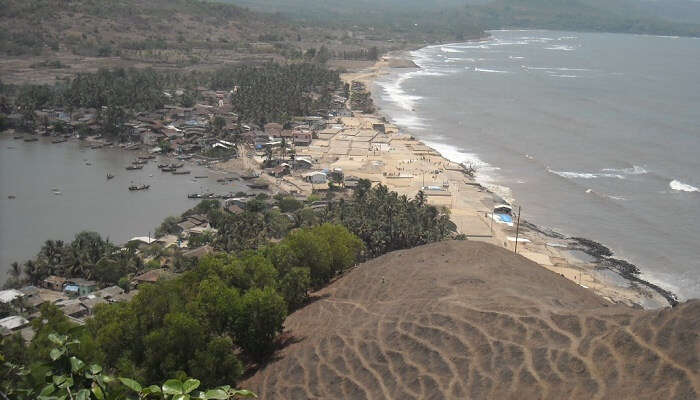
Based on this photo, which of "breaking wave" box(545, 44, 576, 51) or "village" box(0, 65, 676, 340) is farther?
"breaking wave" box(545, 44, 576, 51)

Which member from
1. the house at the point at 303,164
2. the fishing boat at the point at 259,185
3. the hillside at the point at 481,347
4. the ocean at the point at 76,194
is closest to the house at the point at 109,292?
the ocean at the point at 76,194

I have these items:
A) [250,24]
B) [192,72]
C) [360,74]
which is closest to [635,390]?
[192,72]

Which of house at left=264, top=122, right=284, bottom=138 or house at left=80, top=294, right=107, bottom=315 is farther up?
house at left=264, top=122, right=284, bottom=138

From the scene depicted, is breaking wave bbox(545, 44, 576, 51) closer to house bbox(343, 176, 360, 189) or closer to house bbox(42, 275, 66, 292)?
house bbox(343, 176, 360, 189)

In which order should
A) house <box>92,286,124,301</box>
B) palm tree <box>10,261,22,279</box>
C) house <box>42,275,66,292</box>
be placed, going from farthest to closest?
palm tree <box>10,261,22,279</box>, house <box>42,275,66,292</box>, house <box>92,286,124,301</box>

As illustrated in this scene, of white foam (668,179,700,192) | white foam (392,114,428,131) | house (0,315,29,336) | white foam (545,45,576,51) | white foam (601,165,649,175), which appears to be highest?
white foam (545,45,576,51)

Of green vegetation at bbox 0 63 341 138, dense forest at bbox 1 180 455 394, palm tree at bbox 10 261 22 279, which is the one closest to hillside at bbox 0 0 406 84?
green vegetation at bbox 0 63 341 138

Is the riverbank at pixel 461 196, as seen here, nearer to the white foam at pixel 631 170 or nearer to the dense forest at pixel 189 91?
the dense forest at pixel 189 91
